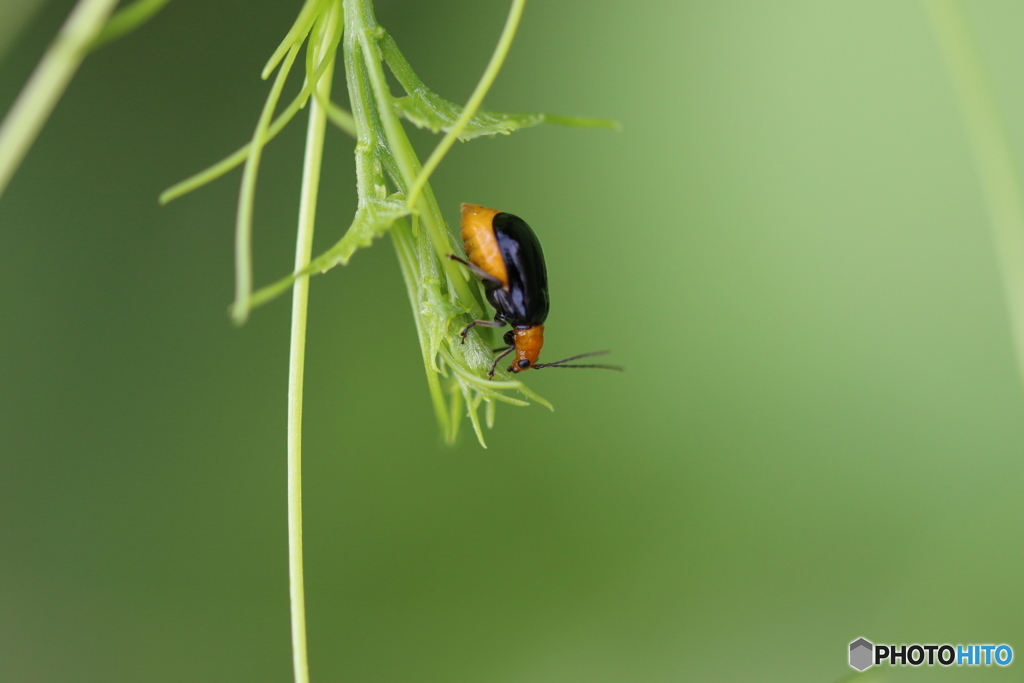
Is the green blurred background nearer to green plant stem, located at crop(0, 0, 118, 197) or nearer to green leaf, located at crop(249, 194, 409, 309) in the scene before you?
green leaf, located at crop(249, 194, 409, 309)

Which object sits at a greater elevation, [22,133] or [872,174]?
[872,174]

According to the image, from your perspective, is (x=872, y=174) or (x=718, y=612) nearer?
(x=872, y=174)

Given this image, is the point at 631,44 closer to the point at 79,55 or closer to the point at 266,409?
the point at 266,409

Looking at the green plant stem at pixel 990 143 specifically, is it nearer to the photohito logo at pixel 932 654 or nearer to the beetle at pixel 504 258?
the beetle at pixel 504 258

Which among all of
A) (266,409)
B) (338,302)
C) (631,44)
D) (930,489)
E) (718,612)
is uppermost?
(631,44)

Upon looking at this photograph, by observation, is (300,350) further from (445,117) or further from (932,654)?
(932,654)

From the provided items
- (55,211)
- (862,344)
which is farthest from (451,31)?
(862,344)

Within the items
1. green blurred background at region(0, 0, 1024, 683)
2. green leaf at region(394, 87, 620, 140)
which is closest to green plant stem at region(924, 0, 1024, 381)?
green leaf at region(394, 87, 620, 140)
